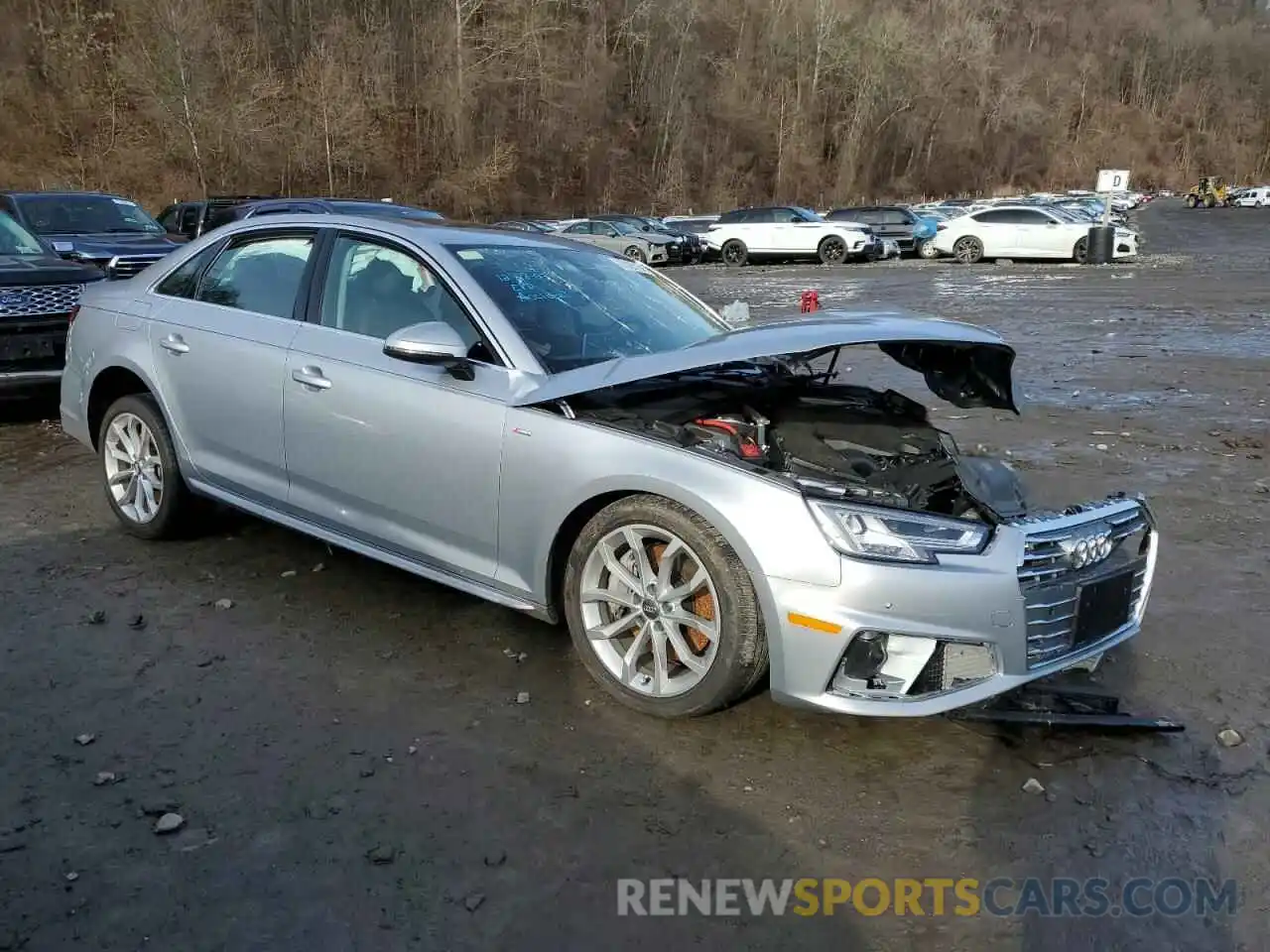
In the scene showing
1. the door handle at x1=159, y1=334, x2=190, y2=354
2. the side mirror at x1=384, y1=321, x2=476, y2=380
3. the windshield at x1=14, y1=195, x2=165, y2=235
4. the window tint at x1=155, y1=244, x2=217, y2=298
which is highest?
the windshield at x1=14, y1=195, x2=165, y2=235

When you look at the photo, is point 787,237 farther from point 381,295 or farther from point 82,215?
point 381,295

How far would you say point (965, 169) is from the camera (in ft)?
298

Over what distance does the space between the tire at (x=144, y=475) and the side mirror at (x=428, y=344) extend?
1.87m

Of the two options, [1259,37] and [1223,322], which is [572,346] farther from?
[1259,37]

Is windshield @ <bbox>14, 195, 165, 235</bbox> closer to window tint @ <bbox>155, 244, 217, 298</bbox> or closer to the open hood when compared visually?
window tint @ <bbox>155, 244, 217, 298</bbox>

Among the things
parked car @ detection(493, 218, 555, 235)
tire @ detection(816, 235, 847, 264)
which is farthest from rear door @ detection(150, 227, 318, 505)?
tire @ detection(816, 235, 847, 264)

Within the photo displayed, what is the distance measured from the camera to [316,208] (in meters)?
11.9

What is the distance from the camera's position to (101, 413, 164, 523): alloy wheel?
200 inches

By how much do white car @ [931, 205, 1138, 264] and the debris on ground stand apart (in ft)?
91.3

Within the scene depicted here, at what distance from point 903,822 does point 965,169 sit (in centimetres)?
9659

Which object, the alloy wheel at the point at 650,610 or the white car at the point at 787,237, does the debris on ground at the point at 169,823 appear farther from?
the white car at the point at 787,237

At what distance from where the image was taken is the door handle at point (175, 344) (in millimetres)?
4770

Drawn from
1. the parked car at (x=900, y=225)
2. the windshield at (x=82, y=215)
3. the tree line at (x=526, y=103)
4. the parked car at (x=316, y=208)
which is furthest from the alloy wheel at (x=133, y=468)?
the tree line at (x=526, y=103)

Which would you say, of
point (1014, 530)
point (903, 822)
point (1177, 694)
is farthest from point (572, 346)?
point (1177, 694)
